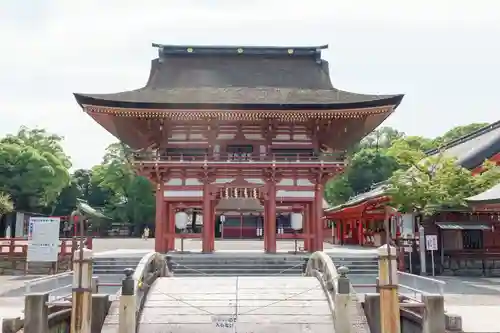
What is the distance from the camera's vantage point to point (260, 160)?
23047mm

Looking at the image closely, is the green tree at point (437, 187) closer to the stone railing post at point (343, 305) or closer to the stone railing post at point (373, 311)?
the stone railing post at point (373, 311)

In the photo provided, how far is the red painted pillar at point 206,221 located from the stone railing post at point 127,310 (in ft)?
35.9

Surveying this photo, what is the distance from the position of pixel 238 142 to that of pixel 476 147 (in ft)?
61.0

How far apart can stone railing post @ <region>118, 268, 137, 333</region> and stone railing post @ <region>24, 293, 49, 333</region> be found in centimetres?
173

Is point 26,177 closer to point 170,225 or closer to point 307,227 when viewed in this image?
point 170,225

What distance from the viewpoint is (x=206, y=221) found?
22812 millimetres

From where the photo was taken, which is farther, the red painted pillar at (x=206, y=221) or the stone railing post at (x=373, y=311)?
the red painted pillar at (x=206, y=221)

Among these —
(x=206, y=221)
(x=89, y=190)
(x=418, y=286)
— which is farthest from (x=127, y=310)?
(x=89, y=190)

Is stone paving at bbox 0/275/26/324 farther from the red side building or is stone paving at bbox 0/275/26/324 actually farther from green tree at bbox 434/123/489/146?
green tree at bbox 434/123/489/146

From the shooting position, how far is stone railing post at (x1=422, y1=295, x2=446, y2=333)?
1150cm

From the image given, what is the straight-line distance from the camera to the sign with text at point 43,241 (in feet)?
67.4

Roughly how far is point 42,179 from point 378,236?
106 feet

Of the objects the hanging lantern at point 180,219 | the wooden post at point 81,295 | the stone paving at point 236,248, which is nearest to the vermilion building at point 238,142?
the hanging lantern at point 180,219

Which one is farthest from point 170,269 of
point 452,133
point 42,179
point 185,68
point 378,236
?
point 452,133
